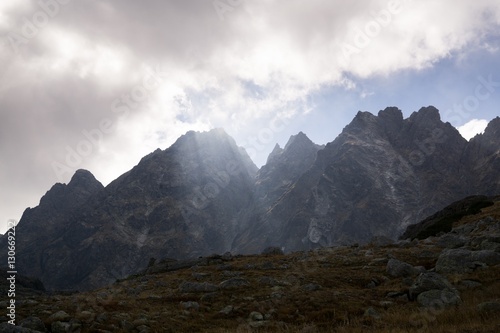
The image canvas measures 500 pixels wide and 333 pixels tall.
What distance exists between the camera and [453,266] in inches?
794

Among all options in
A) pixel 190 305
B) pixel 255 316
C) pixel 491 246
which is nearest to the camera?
pixel 255 316

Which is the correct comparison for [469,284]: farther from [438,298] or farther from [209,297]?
[209,297]

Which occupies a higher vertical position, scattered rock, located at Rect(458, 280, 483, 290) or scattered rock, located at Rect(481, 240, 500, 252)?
scattered rock, located at Rect(481, 240, 500, 252)

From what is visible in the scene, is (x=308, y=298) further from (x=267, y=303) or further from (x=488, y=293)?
(x=488, y=293)

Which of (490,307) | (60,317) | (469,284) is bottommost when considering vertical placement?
(490,307)

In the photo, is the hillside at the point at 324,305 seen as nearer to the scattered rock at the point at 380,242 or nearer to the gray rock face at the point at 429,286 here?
the gray rock face at the point at 429,286

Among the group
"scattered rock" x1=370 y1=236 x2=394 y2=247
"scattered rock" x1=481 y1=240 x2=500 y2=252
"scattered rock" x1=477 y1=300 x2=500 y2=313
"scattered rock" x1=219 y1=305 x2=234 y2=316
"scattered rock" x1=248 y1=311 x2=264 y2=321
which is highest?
"scattered rock" x1=370 y1=236 x2=394 y2=247

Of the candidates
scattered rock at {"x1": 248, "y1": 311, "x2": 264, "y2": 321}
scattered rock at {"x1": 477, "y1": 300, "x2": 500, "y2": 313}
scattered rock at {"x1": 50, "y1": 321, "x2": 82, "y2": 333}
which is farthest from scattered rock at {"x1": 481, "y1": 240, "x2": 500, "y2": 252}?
scattered rock at {"x1": 50, "y1": 321, "x2": 82, "y2": 333}

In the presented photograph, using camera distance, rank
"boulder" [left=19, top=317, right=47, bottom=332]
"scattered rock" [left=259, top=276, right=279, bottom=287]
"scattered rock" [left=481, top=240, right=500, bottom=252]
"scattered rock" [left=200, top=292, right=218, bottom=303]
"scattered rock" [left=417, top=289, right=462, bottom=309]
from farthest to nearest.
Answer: "scattered rock" [left=259, top=276, right=279, bottom=287] → "scattered rock" [left=481, top=240, right=500, bottom=252] → "scattered rock" [left=200, top=292, right=218, bottom=303] → "scattered rock" [left=417, top=289, right=462, bottom=309] → "boulder" [left=19, top=317, right=47, bottom=332]

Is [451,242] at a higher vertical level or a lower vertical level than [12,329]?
higher

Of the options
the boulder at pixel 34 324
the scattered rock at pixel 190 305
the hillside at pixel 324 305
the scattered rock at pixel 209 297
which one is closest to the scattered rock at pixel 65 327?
the hillside at pixel 324 305

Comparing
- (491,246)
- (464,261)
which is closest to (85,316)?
(464,261)

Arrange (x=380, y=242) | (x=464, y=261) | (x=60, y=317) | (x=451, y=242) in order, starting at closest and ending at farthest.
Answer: (x=60, y=317)
(x=464, y=261)
(x=451, y=242)
(x=380, y=242)

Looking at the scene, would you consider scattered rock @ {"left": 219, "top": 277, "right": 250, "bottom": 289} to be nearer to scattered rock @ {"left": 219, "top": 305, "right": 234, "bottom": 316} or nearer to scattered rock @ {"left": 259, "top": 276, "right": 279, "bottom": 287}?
scattered rock @ {"left": 259, "top": 276, "right": 279, "bottom": 287}
